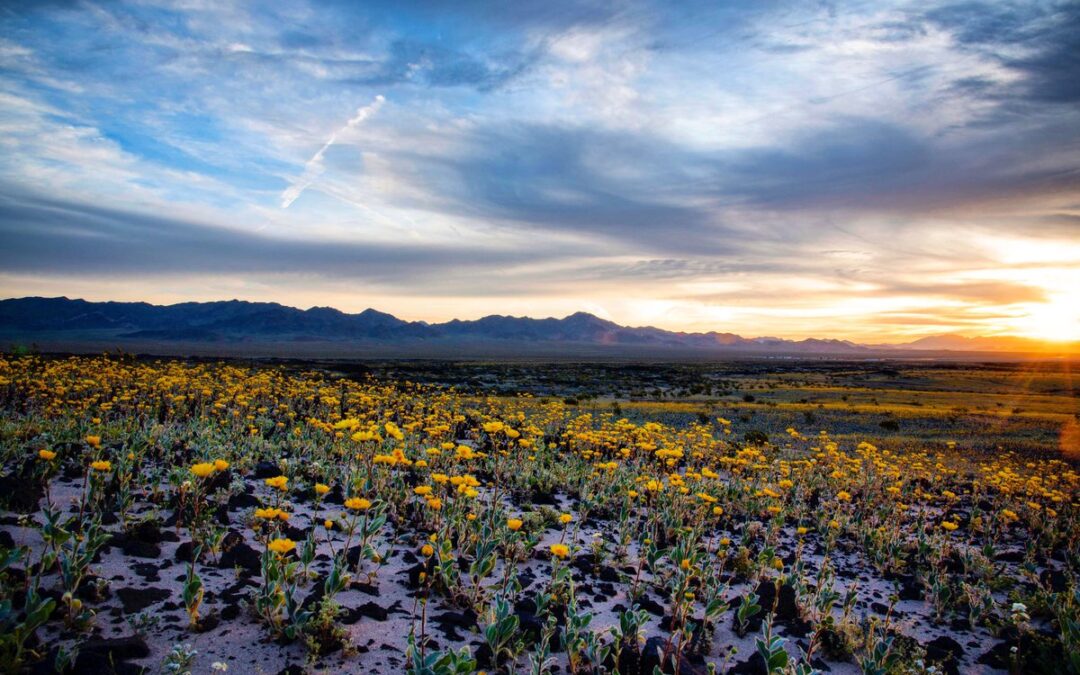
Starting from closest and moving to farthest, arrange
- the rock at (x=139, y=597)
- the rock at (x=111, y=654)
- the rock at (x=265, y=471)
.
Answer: the rock at (x=111, y=654), the rock at (x=139, y=597), the rock at (x=265, y=471)

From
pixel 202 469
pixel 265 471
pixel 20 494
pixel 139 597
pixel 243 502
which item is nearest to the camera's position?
pixel 139 597

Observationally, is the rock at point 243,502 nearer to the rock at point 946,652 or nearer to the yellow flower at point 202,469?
the yellow flower at point 202,469

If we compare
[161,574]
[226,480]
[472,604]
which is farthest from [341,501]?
[472,604]

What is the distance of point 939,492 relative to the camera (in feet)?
41.9

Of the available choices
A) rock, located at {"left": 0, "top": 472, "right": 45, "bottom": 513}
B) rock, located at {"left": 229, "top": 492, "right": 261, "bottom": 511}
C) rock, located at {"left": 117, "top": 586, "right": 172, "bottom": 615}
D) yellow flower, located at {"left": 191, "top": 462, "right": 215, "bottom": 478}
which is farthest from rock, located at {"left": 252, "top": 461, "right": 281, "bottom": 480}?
yellow flower, located at {"left": 191, "top": 462, "right": 215, "bottom": 478}

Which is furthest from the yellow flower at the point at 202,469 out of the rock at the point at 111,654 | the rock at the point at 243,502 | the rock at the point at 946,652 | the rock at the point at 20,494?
the rock at the point at 946,652

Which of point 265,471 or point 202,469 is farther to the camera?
point 265,471

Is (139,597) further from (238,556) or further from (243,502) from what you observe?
(243,502)

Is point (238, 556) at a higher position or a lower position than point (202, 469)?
lower

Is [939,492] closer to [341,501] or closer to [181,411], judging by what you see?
[341,501]

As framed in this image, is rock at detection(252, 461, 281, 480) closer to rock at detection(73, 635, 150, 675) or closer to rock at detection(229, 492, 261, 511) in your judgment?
rock at detection(229, 492, 261, 511)

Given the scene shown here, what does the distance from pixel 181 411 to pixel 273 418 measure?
7.01ft

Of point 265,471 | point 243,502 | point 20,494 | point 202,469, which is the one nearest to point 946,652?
point 202,469

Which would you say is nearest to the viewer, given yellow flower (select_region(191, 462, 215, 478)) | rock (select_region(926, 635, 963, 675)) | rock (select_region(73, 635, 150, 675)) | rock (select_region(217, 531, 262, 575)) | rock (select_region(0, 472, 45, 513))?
rock (select_region(73, 635, 150, 675))
